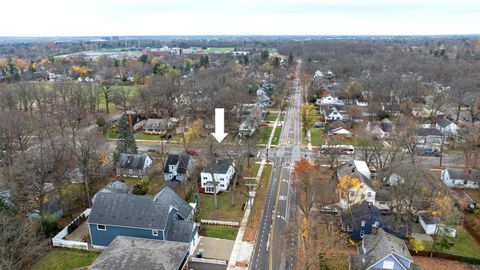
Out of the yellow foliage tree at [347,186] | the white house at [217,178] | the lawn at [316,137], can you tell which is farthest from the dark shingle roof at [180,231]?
the lawn at [316,137]

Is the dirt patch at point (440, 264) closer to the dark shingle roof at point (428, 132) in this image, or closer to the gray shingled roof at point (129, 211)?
the gray shingled roof at point (129, 211)

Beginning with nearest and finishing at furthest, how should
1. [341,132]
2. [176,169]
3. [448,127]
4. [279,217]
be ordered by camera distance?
[279,217], [176,169], [448,127], [341,132]

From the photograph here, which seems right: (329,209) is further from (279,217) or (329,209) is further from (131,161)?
(131,161)

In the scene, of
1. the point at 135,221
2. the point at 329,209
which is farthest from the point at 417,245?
the point at 135,221

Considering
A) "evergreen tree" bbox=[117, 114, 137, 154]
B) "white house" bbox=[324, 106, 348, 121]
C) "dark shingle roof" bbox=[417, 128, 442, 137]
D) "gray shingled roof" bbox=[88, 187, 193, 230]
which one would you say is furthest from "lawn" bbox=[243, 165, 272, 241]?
"white house" bbox=[324, 106, 348, 121]

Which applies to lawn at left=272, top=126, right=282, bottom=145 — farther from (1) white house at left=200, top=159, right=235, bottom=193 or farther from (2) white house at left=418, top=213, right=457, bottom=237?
(2) white house at left=418, top=213, right=457, bottom=237

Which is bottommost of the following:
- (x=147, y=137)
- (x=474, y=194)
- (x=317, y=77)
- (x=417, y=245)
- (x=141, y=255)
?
(x=474, y=194)

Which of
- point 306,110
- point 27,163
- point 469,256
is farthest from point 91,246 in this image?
point 306,110
